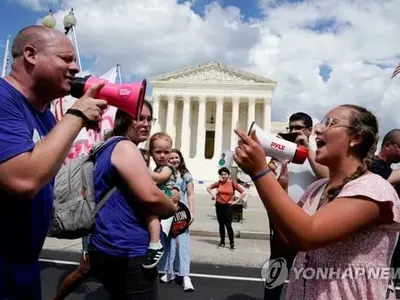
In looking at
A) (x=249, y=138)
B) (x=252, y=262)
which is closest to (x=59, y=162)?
(x=249, y=138)

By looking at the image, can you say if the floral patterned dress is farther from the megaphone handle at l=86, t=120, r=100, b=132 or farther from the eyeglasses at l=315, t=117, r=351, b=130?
the megaphone handle at l=86, t=120, r=100, b=132

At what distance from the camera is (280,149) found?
7.04ft

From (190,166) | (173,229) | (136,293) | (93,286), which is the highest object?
(136,293)

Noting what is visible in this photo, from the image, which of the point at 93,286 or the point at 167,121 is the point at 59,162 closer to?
the point at 93,286

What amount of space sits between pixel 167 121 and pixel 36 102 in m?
61.8

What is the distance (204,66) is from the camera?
62.9 m

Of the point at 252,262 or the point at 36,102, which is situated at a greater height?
the point at 36,102

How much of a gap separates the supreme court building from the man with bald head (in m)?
58.3

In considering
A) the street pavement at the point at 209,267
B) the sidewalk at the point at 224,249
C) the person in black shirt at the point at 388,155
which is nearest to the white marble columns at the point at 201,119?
the sidewalk at the point at 224,249

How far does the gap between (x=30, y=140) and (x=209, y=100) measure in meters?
62.7

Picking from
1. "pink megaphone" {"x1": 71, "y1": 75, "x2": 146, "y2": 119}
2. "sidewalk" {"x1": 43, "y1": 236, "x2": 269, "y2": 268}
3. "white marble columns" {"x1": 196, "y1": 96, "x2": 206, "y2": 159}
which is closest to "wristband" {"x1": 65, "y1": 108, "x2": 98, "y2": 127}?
"pink megaphone" {"x1": 71, "y1": 75, "x2": 146, "y2": 119}

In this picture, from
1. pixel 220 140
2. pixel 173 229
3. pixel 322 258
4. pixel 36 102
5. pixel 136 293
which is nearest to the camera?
pixel 36 102

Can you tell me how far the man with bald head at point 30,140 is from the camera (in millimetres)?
1359

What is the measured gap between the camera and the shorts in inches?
60.2
